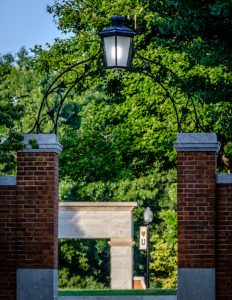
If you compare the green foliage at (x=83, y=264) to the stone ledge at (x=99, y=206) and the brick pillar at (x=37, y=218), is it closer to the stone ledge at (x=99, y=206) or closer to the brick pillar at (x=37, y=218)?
the stone ledge at (x=99, y=206)

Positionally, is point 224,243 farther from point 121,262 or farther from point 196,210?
point 121,262

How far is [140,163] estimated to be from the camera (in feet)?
117

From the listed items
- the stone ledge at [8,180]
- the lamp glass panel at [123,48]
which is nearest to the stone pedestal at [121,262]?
the stone ledge at [8,180]

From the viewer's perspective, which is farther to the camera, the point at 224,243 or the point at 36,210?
the point at 36,210

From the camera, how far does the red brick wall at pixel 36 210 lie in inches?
651

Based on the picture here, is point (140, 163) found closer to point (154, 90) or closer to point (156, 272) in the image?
point (154, 90)

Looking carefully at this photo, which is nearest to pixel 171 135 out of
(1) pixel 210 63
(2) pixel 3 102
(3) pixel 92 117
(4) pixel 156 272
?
(3) pixel 92 117

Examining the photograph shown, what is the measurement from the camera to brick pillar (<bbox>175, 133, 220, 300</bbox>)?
1638 cm

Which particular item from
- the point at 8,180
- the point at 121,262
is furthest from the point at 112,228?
the point at 8,180

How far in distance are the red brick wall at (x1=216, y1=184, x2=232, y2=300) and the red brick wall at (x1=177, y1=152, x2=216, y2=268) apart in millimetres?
100

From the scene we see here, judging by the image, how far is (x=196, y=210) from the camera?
16516 mm

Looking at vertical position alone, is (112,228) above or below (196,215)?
above

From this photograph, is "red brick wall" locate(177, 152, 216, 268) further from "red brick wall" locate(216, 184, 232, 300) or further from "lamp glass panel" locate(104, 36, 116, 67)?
"lamp glass panel" locate(104, 36, 116, 67)

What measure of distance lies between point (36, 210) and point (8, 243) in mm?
667
